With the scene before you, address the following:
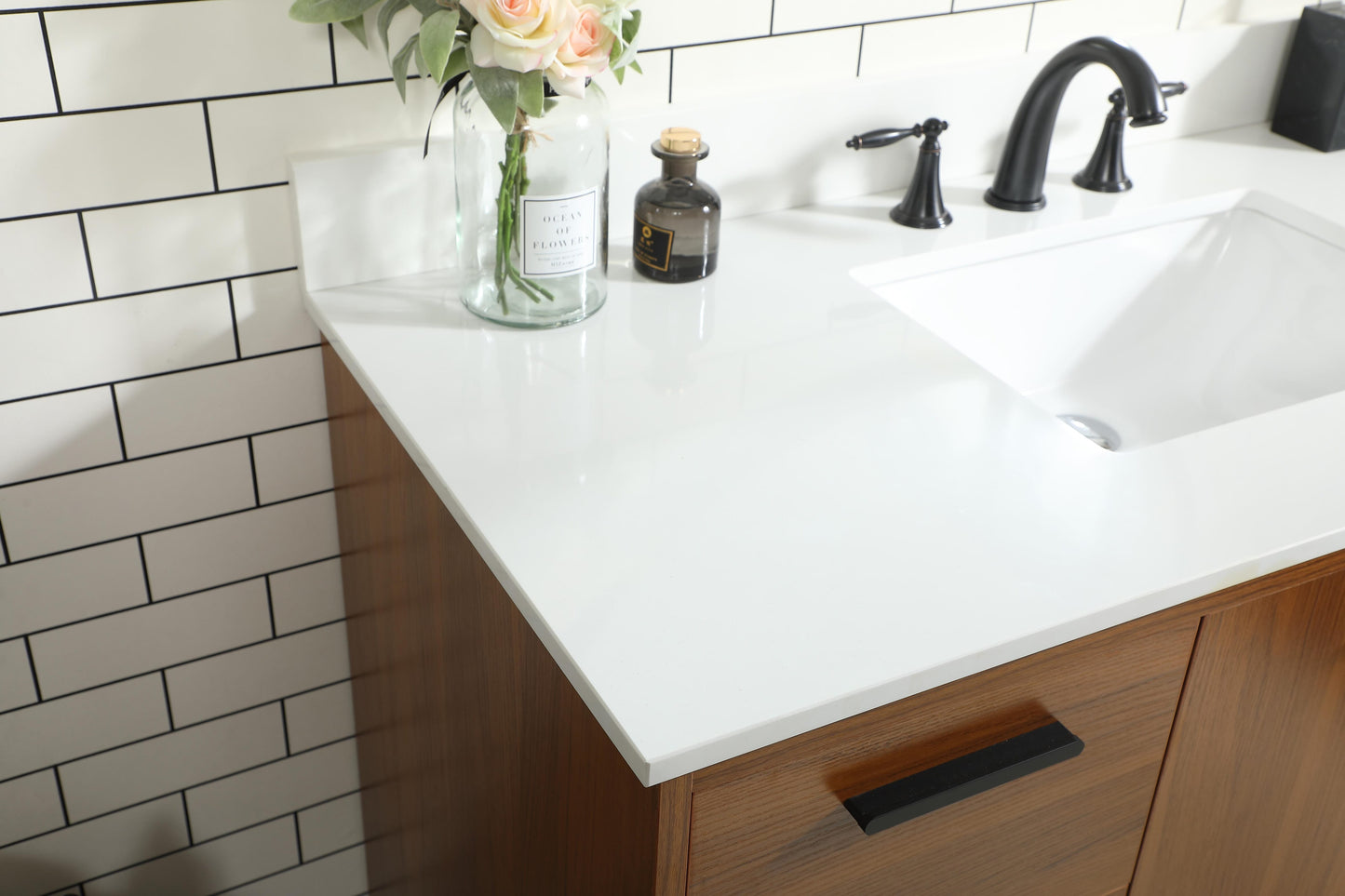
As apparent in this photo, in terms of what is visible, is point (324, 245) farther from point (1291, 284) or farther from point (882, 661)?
point (1291, 284)

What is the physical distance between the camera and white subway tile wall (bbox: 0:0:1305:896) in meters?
1.00

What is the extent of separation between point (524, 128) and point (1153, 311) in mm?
794

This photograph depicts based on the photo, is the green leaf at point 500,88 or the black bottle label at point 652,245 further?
the black bottle label at point 652,245

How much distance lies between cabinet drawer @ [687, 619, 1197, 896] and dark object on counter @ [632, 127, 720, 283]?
1.71 ft

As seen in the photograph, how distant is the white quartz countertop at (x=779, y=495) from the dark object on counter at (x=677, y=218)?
0.9 inches

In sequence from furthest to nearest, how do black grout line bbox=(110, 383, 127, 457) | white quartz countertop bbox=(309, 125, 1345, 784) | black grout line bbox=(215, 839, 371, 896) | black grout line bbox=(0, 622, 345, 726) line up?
black grout line bbox=(215, 839, 371, 896), black grout line bbox=(0, 622, 345, 726), black grout line bbox=(110, 383, 127, 457), white quartz countertop bbox=(309, 125, 1345, 784)

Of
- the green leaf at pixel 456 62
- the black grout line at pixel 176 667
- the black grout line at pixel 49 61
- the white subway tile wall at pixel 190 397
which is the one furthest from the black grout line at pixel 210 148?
the black grout line at pixel 176 667

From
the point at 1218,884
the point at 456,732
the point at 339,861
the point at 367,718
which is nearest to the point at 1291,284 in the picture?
the point at 1218,884

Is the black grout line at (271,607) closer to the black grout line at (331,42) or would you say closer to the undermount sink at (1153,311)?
the black grout line at (331,42)

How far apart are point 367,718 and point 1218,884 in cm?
86

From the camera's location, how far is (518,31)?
35.2 inches

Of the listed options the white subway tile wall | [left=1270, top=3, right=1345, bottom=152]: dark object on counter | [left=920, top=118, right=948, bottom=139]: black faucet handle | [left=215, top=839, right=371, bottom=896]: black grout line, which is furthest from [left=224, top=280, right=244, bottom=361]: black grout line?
[left=1270, top=3, right=1345, bottom=152]: dark object on counter

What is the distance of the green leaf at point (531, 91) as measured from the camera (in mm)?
941

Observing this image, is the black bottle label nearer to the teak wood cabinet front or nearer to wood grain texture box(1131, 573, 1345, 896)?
the teak wood cabinet front
